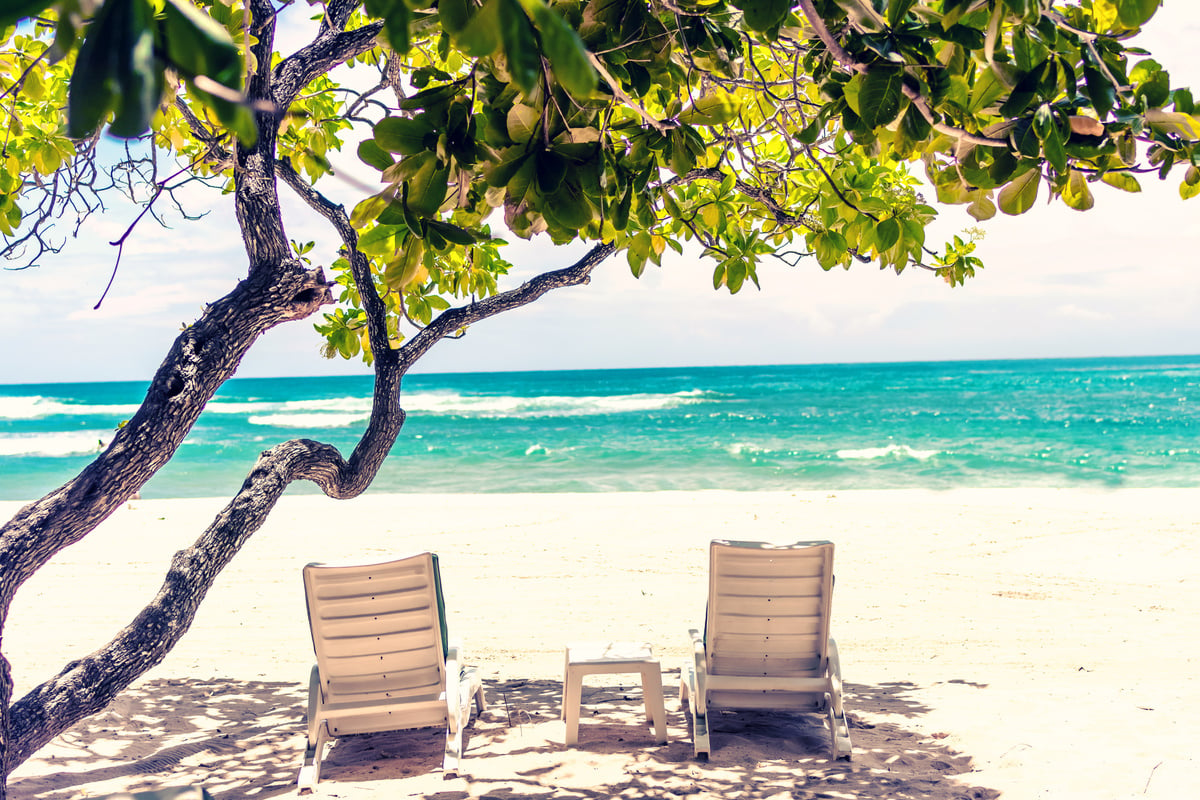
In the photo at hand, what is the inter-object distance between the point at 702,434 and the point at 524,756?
25388 mm

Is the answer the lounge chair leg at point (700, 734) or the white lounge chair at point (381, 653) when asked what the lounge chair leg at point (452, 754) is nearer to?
the white lounge chair at point (381, 653)

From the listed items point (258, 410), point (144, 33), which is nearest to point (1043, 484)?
point (144, 33)

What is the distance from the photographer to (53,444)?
3216cm

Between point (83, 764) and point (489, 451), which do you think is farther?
point (489, 451)

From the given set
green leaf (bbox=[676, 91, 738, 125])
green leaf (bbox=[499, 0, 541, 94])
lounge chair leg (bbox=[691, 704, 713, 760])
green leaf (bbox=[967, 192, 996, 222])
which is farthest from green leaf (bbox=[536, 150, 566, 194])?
lounge chair leg (bbox=[691, 704, 713, 760])

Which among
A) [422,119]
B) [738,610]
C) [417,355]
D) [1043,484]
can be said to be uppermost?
[422,119]

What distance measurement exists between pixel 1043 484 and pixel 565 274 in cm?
1559

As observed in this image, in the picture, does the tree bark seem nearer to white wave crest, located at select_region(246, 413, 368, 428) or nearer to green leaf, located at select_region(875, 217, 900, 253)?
green leaf, located at select_region(875, 217, 900, 253)

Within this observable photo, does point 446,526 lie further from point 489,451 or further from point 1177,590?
point 489,451

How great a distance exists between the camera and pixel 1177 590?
22.6 ft

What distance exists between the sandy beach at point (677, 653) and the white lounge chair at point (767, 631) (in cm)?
24

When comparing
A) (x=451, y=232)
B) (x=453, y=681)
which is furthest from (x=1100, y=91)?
(x=453, y=681)

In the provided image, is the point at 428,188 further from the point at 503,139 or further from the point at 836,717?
the point at 836,717

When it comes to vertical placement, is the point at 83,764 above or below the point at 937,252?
below
